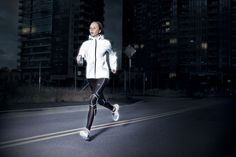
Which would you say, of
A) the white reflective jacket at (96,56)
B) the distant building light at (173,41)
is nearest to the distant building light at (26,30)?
the distant building light at (173,41)

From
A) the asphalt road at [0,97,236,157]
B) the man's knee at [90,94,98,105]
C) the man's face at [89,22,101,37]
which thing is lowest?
the asphalt road at [0,97,236,157]

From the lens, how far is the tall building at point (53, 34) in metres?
137

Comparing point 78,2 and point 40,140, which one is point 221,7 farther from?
point 40,140

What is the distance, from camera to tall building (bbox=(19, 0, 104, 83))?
13675 cm

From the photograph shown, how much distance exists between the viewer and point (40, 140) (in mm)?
5770

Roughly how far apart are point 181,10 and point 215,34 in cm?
2008

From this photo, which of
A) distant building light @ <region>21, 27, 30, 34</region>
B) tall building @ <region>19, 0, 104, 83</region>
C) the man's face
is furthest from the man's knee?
distant building light @ <region>21, 27, 30, 34</region>

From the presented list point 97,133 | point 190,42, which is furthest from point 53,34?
point 97,133

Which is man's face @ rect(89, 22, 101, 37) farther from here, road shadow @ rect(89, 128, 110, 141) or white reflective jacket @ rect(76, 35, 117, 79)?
road shadow @ rect(89, 128, 110, 141)

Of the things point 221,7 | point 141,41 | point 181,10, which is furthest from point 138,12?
point 221,7

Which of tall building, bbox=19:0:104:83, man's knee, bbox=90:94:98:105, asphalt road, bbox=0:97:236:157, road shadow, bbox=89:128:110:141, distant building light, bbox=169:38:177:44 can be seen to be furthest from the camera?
tall building, bbox=19:0:104:83

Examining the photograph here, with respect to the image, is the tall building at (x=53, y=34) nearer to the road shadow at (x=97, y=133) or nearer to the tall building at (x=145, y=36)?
the tall building at (x=145, y=36)

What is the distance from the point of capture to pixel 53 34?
145500mm

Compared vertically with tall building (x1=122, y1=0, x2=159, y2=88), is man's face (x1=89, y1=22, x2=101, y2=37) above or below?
below
